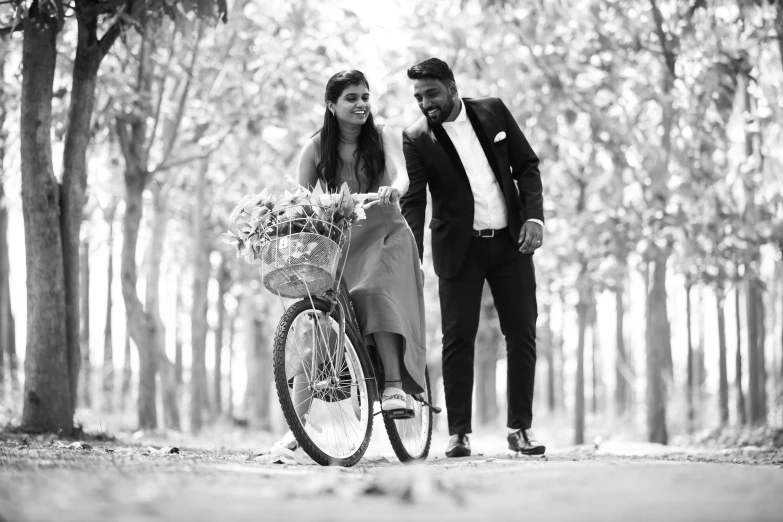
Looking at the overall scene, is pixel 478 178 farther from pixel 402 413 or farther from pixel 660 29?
pixel 660 29

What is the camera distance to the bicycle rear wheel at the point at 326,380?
5.26 meters

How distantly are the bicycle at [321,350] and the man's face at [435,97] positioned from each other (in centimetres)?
112

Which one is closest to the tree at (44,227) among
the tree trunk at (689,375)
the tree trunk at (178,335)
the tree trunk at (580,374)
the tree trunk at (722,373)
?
the tree trunk at (580,374)

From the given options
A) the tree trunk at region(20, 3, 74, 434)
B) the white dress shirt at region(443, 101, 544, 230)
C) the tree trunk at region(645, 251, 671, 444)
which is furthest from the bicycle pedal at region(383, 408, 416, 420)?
the tree trunk at region(645, 251, 671, 444)

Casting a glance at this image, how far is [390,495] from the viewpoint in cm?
321

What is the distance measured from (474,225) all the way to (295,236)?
1958 mm

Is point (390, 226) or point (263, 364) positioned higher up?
point (390, 226)

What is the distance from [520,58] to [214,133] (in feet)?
15.6

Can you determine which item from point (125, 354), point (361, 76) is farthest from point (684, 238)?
point (125, 354)

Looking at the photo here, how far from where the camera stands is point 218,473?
3830mm

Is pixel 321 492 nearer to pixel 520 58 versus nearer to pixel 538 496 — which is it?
pixel 538 496

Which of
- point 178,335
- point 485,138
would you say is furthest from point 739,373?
point 178,335

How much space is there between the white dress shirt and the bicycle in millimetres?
1165

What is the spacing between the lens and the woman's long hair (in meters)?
6.08
